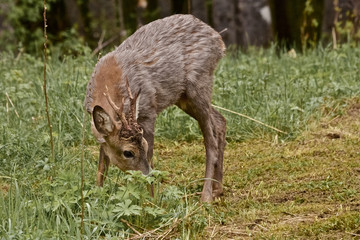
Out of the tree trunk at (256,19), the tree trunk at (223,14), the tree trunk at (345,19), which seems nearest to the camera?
the tree trunk at (345,19)

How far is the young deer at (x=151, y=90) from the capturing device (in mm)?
5531

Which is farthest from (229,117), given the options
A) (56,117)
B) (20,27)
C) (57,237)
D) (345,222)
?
(20,27)

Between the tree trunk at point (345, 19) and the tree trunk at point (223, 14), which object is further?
the tree trunk at point (223, 14)

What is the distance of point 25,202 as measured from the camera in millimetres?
4750

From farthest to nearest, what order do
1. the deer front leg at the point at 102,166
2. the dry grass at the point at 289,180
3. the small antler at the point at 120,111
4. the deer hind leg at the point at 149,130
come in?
1. the deer hind leg at the point at 149,130
2. the deer front leg at the point at 102,166
3. the small antler at the point at 120,111
4. the dry grass at the point at 289,180

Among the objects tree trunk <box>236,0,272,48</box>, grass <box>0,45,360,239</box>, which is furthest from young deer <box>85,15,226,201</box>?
tree trunk <box>236,0,272,48</box>

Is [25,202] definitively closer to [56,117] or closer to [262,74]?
[56,117]

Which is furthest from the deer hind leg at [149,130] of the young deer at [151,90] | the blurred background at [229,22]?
the blurred background at [229,22]

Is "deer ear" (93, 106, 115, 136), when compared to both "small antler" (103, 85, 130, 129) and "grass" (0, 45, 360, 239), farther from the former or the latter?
"grass" (0, 45, 360, 239)

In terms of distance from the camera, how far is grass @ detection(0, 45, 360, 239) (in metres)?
4.72

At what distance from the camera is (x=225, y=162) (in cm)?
689

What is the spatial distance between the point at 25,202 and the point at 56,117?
2.58 m

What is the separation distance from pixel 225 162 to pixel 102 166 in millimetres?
1559

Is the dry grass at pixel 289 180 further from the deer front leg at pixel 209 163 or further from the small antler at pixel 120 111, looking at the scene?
the small antler at pixel 120 111
